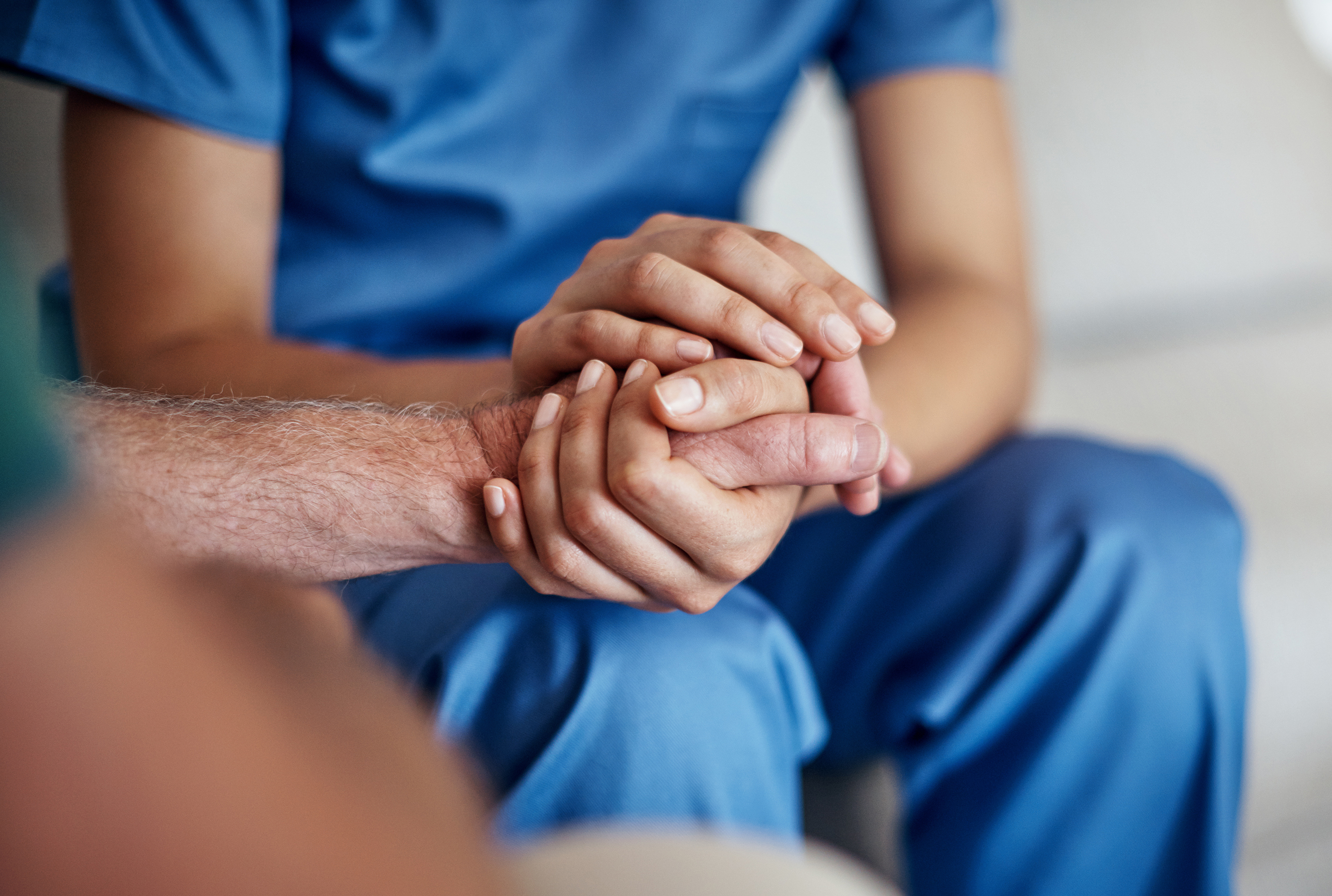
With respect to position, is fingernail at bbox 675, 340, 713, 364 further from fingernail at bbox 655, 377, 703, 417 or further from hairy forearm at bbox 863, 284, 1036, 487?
hairy forearm at bbox 863, 284, 1036, 487

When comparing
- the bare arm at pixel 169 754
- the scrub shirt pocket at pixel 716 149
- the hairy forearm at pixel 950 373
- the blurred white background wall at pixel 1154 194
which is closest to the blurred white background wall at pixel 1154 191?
the blurred white background wall at pixel 1154 194

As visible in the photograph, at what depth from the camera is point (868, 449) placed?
1.53 ft

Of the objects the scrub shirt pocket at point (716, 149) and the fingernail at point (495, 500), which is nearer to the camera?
the fingernail at point (495, 500)

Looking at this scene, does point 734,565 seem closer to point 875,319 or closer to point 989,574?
point 875,319

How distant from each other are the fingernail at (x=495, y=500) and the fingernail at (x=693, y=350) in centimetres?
11

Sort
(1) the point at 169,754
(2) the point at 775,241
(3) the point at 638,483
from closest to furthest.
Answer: (1) the point at 169,754
(3) the point at 638,483
(2) the point at 775,241

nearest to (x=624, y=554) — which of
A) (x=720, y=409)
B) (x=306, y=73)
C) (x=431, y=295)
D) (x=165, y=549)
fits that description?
(x=720, y=409)

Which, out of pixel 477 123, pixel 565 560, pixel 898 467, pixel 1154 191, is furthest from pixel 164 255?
pixel 1154 191

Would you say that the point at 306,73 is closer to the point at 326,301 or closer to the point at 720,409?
the point at 326,301

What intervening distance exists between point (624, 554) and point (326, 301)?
384 millimetres

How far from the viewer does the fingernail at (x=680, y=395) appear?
43 cm

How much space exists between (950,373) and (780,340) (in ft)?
0.74

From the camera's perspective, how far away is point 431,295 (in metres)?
0.71

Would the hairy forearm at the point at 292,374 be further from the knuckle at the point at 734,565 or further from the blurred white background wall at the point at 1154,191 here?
the blurred white background wall at the point at 1154,191
